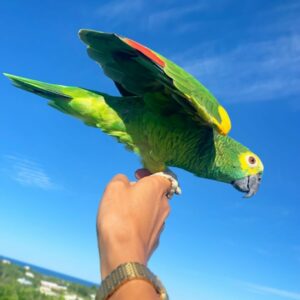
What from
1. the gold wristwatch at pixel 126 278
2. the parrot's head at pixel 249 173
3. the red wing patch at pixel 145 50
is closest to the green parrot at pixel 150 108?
the red wing patch at pixel 145 50

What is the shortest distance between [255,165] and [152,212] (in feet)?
7.29

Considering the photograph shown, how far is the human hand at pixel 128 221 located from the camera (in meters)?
1.21

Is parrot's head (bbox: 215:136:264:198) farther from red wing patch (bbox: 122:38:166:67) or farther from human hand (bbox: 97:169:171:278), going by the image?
human hand (bbox: 97:169:171:278)

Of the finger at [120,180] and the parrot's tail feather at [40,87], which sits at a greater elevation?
the parrot's tail feather at [40,87]

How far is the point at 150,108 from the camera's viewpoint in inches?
119

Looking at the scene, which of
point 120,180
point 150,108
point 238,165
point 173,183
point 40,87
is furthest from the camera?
point 238,165

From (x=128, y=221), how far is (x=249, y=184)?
7.72 ft

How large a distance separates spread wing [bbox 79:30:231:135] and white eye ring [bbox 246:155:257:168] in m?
0.66

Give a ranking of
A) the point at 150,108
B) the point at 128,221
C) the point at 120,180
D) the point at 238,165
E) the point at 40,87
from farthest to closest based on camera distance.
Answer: the point at 238,165, the point at 40,87, the point at 150,108, the point at 120,180, the point at 128,221

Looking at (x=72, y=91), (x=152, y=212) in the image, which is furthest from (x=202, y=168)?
(x=152, y=212)

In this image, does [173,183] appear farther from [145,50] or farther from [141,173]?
[145,50]

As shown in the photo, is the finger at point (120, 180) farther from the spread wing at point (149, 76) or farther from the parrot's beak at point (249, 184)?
the parrot's beak at point (249, 184)

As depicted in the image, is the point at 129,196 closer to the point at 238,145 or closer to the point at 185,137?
the point at 185,137

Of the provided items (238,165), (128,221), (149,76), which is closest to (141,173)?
(149,76)
